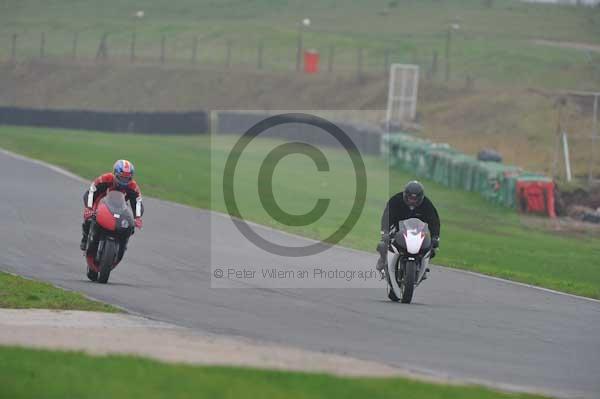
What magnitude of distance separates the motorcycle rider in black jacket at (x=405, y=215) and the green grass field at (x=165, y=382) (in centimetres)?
543

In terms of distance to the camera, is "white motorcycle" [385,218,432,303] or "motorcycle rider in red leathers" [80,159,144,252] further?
"motorcycle rider in red leathers" [80,159,144,252]

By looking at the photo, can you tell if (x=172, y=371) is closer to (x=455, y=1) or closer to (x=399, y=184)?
(x=399, y=184)

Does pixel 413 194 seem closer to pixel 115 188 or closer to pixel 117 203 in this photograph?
pixel 117 203

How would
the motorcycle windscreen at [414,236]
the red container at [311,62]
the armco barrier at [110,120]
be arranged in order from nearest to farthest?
the motorcycle windscreen at [414,236] < the armco barrier at [110,120] < the red container at [311,62]

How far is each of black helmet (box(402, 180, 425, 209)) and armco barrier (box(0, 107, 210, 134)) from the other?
3763 centimetres

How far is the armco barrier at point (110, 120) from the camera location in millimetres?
50875

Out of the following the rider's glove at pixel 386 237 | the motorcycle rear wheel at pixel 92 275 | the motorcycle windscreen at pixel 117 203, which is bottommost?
the motorcycle rear wheel at pixel 92 275

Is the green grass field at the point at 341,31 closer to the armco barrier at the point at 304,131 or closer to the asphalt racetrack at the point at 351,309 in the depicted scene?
the armco barrier at the point at 304,131

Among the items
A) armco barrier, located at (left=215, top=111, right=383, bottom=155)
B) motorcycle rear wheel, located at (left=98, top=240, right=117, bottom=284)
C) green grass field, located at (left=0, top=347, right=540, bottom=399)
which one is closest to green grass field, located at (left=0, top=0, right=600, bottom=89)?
armco barrier, located at (left=215, top=111, right=383, bottom=155)

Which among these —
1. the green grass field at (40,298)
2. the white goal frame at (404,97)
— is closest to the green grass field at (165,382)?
the green grass field at (40,298)

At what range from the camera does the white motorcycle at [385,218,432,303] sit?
14.5m

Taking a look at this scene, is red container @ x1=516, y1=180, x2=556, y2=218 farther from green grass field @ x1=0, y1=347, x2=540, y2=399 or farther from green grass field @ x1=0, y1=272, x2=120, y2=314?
green grass field @ x1=0, y1=347, x2=540, y2=399

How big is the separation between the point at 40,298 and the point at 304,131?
38173mm

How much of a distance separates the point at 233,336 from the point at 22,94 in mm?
59086
